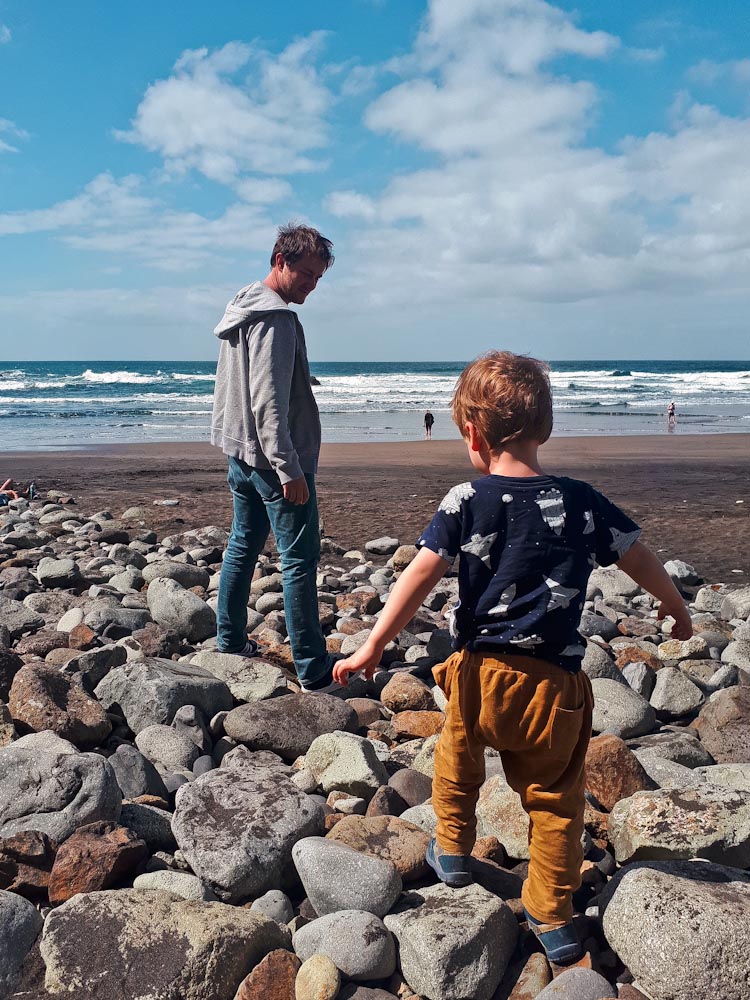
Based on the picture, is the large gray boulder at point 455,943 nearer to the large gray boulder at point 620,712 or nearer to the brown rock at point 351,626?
the large gray boulder at point 620,712

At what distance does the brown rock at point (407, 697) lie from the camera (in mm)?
3623

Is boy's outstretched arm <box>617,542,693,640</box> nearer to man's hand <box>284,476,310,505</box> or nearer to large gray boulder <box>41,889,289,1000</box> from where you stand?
large gray boulder <box>41,889,289,1000</box>

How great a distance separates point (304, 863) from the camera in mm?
2236

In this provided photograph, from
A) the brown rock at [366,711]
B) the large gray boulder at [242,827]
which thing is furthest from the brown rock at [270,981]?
the brown rock at [366,711]

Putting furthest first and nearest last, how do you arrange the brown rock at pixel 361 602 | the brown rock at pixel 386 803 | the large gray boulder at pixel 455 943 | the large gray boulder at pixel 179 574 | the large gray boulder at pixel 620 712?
the large gray boulder at pixel 179 574 → the brown rock at pixel 361 602 → the large gray boulder at pixel 620 712 → the brown rock at pixel 386 803 → the large gray boulder at pixel 455 943

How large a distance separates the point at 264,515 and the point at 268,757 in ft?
4.10

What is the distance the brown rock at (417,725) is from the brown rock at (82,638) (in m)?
1.67

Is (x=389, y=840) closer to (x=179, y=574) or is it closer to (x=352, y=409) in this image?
(x=179, y=574)

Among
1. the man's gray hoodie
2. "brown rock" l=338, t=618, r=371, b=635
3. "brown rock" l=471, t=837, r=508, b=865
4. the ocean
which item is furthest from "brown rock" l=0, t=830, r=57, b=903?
the ocean

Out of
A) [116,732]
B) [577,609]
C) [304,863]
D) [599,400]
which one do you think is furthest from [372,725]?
[599,400]

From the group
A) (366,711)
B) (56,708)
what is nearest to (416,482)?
(366,711)

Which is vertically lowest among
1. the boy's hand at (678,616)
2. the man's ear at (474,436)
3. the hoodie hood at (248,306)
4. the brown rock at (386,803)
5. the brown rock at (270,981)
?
the brown rock at (270,981)

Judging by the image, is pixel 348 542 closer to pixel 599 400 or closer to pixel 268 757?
pixel 268 757

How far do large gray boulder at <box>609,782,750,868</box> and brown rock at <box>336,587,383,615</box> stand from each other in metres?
2.92
